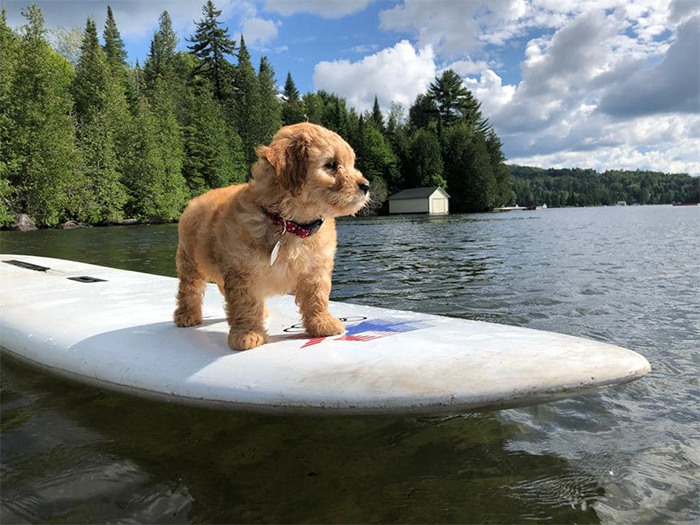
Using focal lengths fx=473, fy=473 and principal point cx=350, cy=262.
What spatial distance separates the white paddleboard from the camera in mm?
2922

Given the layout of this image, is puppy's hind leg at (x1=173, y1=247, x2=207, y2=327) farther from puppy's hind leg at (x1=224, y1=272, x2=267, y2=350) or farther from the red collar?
the red collar

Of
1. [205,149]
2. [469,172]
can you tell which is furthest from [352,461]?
[469,172]

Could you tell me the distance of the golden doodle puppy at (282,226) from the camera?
10.9 feet

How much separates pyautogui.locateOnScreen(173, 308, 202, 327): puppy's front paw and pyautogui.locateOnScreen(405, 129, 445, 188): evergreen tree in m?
84.7

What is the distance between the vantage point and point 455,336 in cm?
390

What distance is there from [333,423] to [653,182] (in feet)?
728

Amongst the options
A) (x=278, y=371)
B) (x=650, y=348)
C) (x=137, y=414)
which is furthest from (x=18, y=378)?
(x=650, y=348)

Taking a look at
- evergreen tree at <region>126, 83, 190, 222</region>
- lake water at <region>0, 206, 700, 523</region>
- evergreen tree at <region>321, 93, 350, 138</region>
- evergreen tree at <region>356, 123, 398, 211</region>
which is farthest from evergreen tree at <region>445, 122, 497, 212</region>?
lake water at <region>0, 206, 700, 523</region>

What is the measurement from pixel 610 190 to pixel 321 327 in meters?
209

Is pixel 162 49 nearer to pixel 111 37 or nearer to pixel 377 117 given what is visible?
pixel 111 37

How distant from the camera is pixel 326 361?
3.41 meters

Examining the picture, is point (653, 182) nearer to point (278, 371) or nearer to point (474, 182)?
point (474, 182)

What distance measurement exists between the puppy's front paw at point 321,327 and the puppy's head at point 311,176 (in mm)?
1003

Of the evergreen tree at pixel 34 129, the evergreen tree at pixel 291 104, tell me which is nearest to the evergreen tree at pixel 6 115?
the evergreen tree at pixel 34 129
